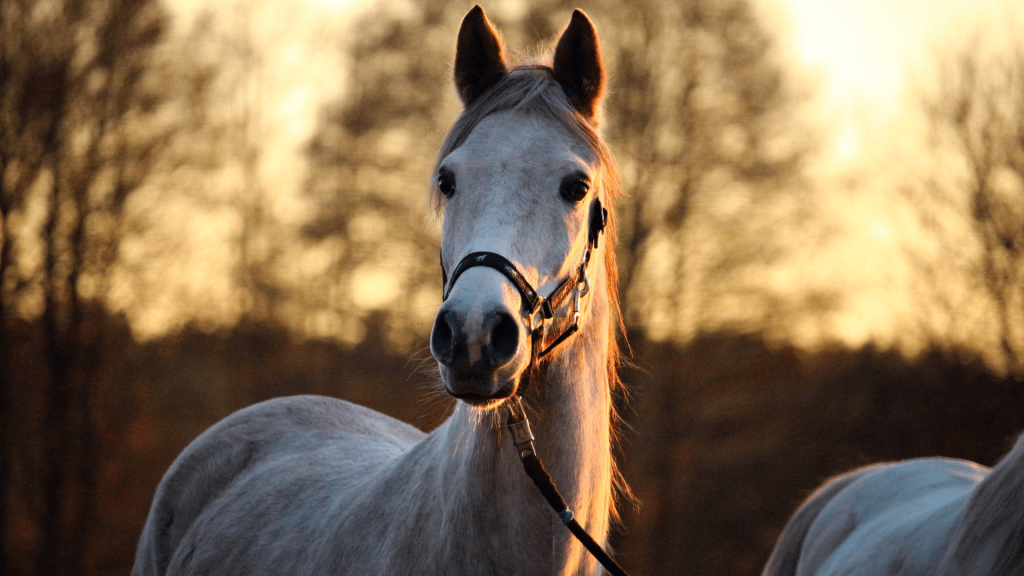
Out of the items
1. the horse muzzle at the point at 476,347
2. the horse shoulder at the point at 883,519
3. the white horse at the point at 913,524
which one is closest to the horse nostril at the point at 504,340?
the horse muzzle at the point at 476,347

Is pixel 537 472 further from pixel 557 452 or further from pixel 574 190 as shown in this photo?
pixel 574 190

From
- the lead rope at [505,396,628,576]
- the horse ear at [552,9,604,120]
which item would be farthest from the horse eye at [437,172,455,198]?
the lead rope at [505,396,628,576]

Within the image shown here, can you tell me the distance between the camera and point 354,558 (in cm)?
251

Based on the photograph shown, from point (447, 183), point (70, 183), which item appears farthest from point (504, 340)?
point (70, 183)

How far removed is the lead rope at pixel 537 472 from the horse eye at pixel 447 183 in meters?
0.71

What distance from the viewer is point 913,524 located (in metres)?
3.52

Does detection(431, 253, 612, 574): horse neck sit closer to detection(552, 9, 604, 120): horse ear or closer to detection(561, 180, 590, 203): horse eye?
detection(561, 180, 590, 203): horse eye

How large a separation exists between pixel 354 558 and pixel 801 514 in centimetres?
355

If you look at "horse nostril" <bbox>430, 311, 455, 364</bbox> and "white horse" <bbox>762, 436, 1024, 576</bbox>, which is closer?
"horse nostril" <bbox>430, 311, 455, 364</bbox>

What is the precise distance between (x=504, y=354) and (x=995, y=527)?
1.80 metres

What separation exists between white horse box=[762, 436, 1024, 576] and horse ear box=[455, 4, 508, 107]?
7.31 ft

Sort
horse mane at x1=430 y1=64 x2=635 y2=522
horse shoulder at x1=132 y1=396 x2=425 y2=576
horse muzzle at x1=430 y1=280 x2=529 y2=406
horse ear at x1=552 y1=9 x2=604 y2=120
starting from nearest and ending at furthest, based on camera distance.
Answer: horse muzzle at x1=430 y1=280 x2=529 y2=406
horse mane at x1=430 y1=64 x2=635 y2=522
horse ear at x1=552 y1=9 x2=604 y2=120
horse shoulder at x1=132 y1=396 x2=425 y2=576

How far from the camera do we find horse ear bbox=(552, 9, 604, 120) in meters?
2.54

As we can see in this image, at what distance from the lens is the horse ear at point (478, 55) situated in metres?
2.58
